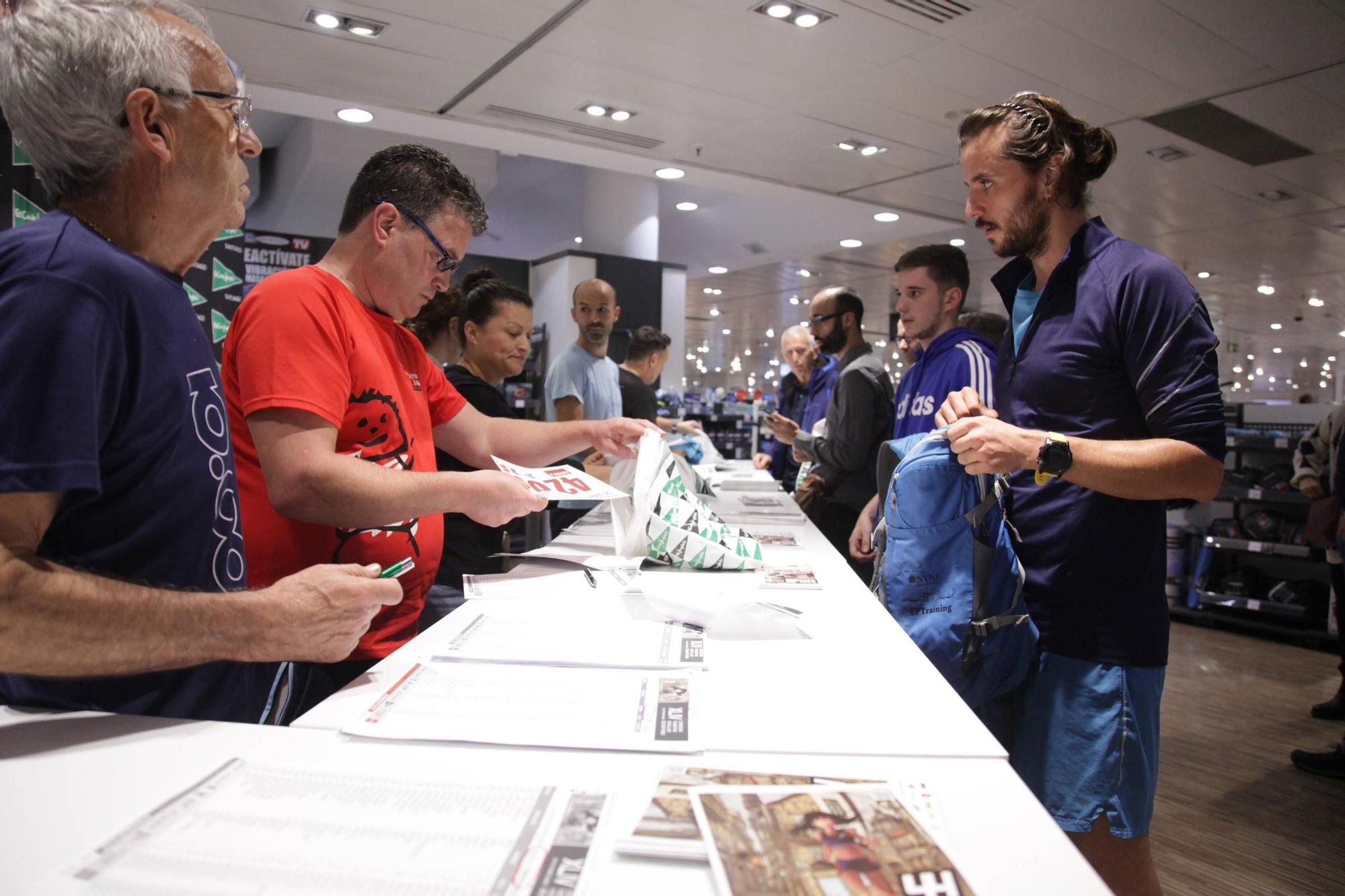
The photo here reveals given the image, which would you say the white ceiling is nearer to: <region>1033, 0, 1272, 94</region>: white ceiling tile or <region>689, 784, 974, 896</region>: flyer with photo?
<region>1033, 0, 1272, 94</region>: white ceiling tile

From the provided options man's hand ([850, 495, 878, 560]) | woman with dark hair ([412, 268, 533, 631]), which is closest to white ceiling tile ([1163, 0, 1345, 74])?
man's hand ([850, 495, 878, 560])

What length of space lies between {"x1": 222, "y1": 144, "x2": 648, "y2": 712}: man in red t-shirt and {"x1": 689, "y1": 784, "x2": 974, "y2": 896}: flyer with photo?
0.76 metres

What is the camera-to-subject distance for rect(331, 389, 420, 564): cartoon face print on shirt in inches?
Answer: 50.6

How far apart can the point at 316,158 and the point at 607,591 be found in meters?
5.65

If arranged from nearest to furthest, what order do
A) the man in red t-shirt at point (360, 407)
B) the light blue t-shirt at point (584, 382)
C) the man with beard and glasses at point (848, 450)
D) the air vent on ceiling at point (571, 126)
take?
1. the man in red t-shirt at point (360, 407)
2. the man with beard and glasses at point (848, 450)
3. the light blue t-shirt at point (584, 382)
4. the air vent on ceiling at point (571, 126)

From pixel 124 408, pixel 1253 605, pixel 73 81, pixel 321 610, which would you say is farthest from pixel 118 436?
pixel 1253 605

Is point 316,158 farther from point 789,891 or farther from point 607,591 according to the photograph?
point 789,891

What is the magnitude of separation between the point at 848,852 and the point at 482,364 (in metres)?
2.34

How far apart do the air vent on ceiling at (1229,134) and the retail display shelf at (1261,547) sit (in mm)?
2483

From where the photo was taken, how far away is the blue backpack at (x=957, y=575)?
1386mm

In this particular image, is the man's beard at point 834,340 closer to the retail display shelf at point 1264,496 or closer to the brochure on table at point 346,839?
the retail display shelf at point 1264,496

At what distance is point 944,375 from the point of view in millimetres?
2146

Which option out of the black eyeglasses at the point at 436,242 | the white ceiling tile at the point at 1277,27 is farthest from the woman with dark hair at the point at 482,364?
the white ceiling tile at the point at 1277,27

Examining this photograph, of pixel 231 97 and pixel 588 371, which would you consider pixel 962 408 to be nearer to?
pixel 231 97
